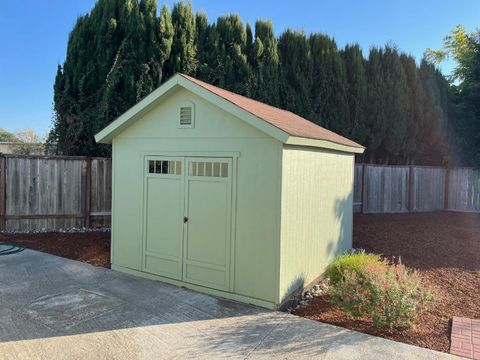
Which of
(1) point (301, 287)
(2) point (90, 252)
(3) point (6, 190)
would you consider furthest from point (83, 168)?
(1) point (301, 287)

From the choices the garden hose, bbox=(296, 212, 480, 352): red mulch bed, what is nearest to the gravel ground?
bbox=(296, 212, 480, 352): red mulch bed

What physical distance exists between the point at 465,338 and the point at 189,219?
12.5 ft

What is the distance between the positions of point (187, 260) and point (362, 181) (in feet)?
27.6

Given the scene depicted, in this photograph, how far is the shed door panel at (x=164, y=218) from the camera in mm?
5766

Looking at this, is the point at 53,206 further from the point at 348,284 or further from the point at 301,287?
the point at 348,284

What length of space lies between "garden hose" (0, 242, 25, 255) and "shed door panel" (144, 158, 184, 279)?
3249 mm

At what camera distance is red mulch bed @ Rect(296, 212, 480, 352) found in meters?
4.44

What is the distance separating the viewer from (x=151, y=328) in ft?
13.9

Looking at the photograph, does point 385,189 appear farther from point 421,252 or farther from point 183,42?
point 183,42

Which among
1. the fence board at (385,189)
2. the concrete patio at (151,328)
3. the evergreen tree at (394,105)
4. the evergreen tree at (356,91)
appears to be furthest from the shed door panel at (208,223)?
the evergreen tree at (394,105)

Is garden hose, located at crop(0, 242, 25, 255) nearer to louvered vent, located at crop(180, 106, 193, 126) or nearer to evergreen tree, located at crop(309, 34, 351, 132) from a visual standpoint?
louvered vent, located at crop(180, 106, 193, 126)

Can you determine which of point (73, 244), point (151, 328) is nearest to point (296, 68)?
point (73, 244)

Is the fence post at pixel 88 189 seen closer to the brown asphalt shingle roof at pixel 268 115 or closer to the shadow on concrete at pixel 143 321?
the shadow on concrete at pixel 143 321

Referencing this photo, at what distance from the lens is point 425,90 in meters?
14.6
